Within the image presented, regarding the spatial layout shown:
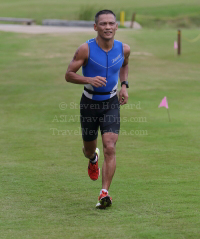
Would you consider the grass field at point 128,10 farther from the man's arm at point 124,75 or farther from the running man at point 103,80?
the running man at point 103,80

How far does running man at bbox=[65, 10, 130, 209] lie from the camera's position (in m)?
7.12

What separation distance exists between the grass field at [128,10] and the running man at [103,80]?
36.9 m

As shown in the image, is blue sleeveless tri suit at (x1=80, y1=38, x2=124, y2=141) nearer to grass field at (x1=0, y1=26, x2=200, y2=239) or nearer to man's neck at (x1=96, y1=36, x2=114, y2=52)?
man's neck at (x1=96, y1=36, x2=114, y2=52)

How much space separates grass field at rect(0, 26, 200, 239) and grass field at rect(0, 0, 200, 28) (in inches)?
976

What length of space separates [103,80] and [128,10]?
45167 millimetres

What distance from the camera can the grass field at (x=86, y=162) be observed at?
611 centimetres

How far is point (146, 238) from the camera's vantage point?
561cm

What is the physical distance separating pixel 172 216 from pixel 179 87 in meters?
12.5

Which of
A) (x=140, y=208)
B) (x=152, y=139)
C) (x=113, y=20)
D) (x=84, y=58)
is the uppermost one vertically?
(x=113, y=20)

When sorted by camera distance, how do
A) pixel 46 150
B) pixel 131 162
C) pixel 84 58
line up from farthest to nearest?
1. pixel 46 150
2. pixel 131 162
3. pixel 84 58

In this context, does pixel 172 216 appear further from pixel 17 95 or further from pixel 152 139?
pixel 17 95

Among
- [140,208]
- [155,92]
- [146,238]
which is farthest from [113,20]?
[155,92]

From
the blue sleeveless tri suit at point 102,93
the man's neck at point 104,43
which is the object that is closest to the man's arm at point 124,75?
the blue sleeveless tri suit at point 102,93

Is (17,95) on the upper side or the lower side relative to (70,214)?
lower
